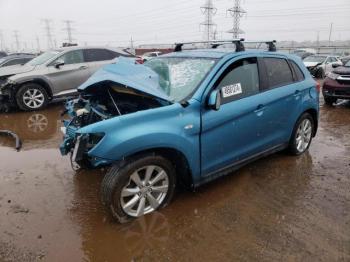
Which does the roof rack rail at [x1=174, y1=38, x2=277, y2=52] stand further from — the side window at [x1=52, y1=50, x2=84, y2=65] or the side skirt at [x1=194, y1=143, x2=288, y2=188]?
the side window at [x1=52, y1=50, x2=84, y2=65]

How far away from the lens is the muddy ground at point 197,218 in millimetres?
2918

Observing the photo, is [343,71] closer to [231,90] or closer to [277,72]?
[277,72]

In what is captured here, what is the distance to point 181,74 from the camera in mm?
4023

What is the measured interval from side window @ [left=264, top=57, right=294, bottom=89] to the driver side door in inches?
235

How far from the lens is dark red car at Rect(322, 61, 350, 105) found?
30.1ft

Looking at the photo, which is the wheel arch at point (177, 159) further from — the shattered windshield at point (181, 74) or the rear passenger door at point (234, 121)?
the shattered windshield at point (181, 74)

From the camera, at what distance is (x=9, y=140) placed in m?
6.20

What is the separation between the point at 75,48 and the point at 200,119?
6.86m

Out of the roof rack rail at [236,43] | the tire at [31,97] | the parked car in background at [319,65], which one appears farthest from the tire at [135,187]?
the parked car in background at [319,65]

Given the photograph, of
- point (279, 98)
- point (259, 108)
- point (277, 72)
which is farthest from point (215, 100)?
point (277, 72)

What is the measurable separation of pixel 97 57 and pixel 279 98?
21.6 ft

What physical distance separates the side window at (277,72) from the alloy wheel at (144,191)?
78.6 inches

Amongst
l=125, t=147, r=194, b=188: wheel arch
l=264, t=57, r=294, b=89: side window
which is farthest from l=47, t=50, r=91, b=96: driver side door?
l=125, t=147, r=194, b=188: wheel arch

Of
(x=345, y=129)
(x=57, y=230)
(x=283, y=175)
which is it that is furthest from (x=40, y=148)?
(x=345, y=129)
